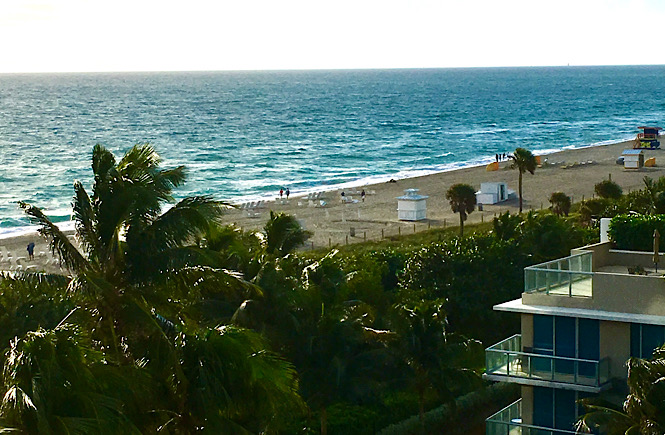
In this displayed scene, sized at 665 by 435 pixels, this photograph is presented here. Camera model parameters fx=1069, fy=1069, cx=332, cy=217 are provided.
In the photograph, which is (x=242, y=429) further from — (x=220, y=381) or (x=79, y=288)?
(x=79, y=288)

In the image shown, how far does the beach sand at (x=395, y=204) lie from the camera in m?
57.8

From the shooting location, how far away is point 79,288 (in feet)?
45.8

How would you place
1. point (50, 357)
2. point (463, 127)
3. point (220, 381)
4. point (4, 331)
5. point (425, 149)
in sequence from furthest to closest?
1. point (463, 127)
2. point (425, 149)
3. point (4, 331)
4. point (220, 381)
5. point (50, 357)

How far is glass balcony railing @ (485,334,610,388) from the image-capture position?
2005cm

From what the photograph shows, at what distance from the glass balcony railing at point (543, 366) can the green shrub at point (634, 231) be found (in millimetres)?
3901

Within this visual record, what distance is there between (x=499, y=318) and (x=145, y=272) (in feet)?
55.4

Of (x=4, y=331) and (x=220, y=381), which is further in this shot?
(x=4, y=331)

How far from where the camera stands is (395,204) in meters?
70.8

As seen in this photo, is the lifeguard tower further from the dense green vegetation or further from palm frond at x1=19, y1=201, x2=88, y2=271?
palm frond at x1=19, y1=201, x2=88, y2=271

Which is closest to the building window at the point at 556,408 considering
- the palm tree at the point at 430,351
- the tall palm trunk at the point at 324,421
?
the palm tree at the point at 430,351

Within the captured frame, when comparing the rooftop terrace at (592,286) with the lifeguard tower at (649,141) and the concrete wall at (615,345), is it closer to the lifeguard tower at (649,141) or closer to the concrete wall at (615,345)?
the concrete wall at (615,345)

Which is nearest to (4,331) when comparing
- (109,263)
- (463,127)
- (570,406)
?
(109,263)

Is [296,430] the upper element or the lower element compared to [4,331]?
lower

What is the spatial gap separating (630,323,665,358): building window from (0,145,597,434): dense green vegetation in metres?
4.14
